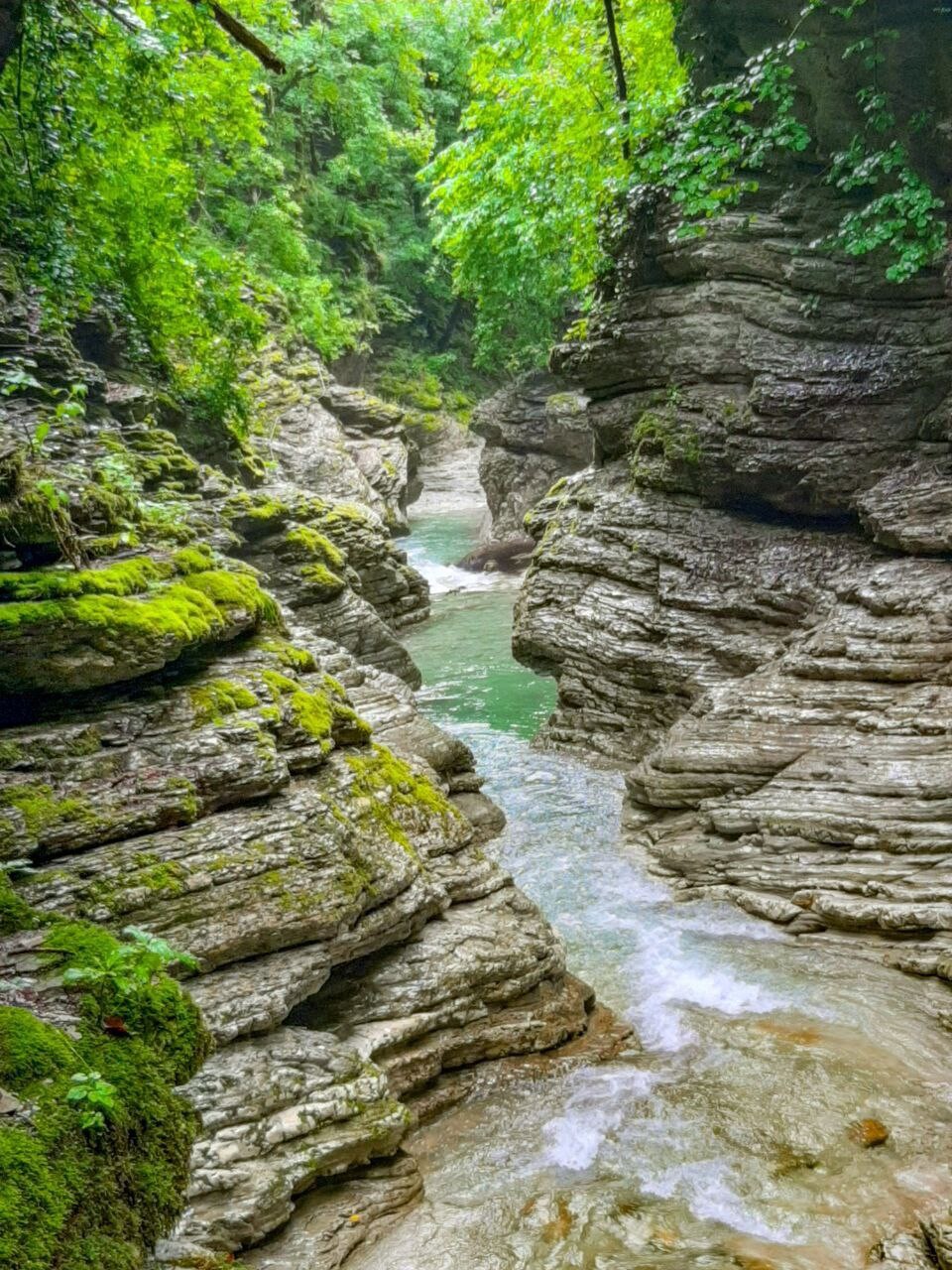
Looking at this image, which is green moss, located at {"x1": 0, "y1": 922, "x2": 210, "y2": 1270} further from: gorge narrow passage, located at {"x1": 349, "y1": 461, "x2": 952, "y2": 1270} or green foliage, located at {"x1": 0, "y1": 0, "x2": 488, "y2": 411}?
green foliage, located at {"x1": 0, "y1": 0, "x2": 488, "y2": 411}

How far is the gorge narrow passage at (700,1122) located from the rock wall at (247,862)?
50 centimetres

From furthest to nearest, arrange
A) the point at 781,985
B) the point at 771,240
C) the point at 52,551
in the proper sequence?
the point at 771,240 < the point at 781,985 < the point at 52,551

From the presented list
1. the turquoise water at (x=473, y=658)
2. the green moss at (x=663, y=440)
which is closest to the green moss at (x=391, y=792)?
the green moss at (x=663, y=440)

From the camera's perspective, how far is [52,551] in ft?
22.5

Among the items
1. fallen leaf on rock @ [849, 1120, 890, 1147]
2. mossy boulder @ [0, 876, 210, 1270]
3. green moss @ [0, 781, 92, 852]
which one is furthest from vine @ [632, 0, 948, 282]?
mossy boulder @ [0, 876, 210, 1270]

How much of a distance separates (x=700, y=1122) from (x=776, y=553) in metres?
8.77

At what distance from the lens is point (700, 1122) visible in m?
6.18

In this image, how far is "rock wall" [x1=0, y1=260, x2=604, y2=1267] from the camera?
17.1ft

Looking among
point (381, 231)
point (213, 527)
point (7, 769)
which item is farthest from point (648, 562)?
point (381, 231)

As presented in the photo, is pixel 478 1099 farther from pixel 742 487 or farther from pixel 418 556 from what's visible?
pixel 418 556

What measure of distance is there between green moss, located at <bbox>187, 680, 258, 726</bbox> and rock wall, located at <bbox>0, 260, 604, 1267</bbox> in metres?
0.03

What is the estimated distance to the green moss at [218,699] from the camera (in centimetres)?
676

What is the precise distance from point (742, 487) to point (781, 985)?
299 inches

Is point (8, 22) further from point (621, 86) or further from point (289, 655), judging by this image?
point (621, 86)
